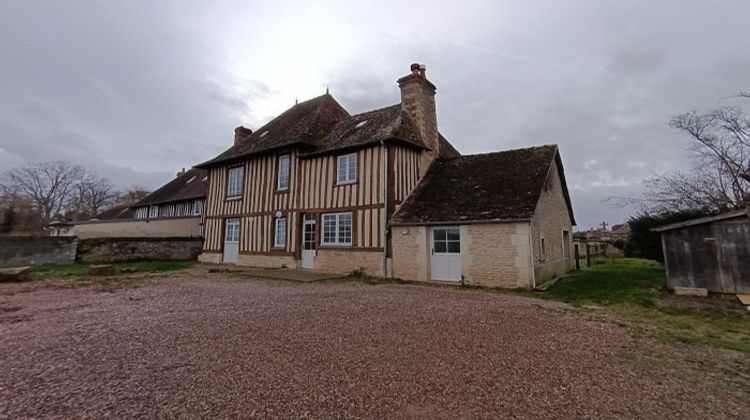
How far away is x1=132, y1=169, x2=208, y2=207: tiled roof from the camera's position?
828 inches

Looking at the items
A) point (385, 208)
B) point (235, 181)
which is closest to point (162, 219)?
point (235, 181)

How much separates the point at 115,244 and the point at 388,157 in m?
12.0

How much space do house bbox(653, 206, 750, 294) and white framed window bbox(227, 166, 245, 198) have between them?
14.2m

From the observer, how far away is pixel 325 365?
3.32 metres

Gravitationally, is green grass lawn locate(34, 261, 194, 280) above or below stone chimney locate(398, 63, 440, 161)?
below

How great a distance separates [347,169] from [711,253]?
9519 millimetres

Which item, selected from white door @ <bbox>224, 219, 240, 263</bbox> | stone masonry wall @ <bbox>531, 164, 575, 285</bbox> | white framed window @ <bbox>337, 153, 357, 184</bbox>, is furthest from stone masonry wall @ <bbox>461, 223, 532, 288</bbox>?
white door @ <bbox>224, 219, 240, 263</bbox>

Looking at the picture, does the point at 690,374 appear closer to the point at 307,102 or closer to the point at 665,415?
the point at 665,415

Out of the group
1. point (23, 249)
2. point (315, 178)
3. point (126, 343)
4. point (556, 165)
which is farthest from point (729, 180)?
point (23, 249)

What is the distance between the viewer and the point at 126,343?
3932 millimetres

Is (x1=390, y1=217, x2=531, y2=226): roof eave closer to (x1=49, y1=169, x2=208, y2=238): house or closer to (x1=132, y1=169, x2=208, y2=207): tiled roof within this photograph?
(x1=49, y1=169, x2=208, y2=238): house

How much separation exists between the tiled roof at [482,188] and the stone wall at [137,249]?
36.0ft

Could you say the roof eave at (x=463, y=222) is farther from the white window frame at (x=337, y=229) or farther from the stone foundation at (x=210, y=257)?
the stone foundation at (x=210, y=257)

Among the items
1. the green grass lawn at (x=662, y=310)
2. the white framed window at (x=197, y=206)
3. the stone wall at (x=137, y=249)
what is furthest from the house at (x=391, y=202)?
the white framed window at (x=197, y=206)
